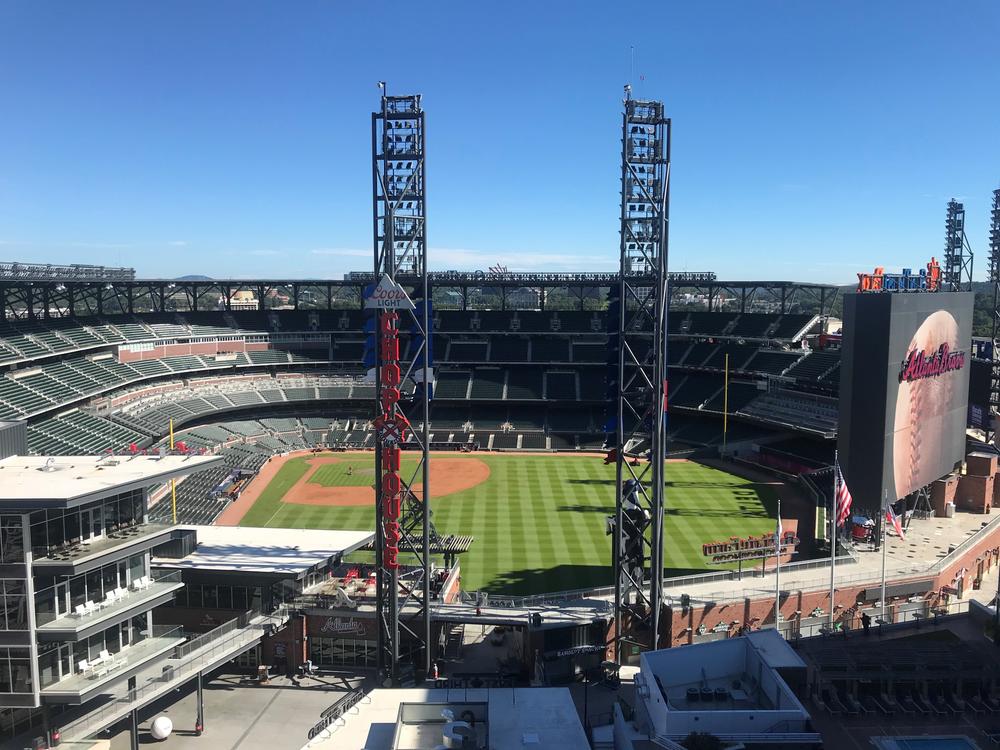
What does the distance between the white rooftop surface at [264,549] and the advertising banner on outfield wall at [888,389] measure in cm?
2640

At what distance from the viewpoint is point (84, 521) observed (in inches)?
952

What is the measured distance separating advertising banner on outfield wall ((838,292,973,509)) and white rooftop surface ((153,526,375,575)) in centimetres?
2640

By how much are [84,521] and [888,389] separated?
124ft

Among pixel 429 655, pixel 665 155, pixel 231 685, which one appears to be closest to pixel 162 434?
pixel 231 685

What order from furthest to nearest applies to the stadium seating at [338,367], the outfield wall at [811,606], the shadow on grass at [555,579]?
the stadium seating at [338,367], the shadow on grass at [555,579], the outfield wall at [811,606]

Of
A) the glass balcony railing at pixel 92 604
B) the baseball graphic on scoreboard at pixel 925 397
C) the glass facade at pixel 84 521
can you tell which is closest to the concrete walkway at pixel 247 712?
the glass balcony railing at pixel 92 604

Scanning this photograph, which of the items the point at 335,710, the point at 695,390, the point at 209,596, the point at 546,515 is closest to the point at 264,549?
the point at 209,596

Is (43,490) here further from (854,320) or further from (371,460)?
(371,460)

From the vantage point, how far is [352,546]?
111ft

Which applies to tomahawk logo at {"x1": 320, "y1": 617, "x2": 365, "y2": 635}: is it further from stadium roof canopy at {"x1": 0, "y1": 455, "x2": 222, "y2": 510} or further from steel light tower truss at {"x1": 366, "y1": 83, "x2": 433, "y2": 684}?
stadium roof canopy at {"x1": 0, "y1": 455, "x2": 222, "y2": 510}

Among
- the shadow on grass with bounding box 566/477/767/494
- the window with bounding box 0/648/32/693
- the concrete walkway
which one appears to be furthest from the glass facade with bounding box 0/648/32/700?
the shadow on grass with bounding box 566/477/767/494

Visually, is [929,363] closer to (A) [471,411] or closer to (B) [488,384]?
(A) [471,411]

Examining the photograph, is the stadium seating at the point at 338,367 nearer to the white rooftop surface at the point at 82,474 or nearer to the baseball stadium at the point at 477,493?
the baseball stadium at the point at 477,493

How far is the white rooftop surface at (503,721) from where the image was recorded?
19.1 m
